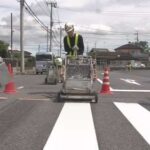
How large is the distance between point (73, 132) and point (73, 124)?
88 centimetres

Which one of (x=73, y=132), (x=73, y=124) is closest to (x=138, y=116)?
(x=73, y=124)

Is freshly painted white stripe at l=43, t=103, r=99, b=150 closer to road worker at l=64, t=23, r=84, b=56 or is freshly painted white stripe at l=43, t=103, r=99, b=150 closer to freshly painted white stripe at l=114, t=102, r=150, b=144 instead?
freshly painted white stripe at l=114, t=102, r=150, b=144

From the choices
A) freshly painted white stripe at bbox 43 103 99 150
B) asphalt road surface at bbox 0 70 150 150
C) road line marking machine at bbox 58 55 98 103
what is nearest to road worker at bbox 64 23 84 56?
road line marking machine at bbox 58 55 98 103

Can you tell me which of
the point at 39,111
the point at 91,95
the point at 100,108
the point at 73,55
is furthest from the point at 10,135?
the point at 73,55

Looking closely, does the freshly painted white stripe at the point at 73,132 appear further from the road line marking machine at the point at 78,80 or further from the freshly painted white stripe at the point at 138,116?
the road line marking machine at the point at 78,80

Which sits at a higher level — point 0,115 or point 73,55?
point 73,55

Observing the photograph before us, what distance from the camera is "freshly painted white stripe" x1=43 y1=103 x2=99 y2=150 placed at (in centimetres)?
696

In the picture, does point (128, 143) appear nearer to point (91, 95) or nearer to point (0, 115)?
point (0, 115)

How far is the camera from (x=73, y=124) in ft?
29.2

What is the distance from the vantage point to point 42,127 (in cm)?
854

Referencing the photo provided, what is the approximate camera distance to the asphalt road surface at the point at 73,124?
279 inches

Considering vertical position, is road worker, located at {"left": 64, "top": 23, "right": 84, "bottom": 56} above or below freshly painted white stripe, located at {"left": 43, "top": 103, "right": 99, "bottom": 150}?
above

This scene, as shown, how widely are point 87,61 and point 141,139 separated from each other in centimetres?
622

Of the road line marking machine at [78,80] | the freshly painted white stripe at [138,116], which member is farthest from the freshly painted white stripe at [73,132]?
the road line marking machine at [78,80]
